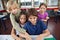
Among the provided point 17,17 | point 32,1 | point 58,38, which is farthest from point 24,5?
point 17,17

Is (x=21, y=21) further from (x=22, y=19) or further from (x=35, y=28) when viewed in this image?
(x=35, y=28)

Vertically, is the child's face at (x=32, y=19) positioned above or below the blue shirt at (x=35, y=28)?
above

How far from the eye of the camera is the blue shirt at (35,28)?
4.51ft

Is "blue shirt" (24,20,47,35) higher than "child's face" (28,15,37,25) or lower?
lower

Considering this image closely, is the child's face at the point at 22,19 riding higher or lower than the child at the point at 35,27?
higher

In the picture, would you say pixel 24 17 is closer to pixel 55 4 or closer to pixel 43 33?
pixel 43 33

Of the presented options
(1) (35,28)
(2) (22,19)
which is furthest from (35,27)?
(2) (22,19)

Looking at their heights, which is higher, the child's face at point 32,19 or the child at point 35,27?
the child's face at point 32,19

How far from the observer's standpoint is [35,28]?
54.1 inches

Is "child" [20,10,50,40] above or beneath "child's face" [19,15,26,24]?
beneath

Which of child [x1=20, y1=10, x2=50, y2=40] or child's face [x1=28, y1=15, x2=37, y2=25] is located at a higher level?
child's face [x1=28, y1=15, x2=37, y2=25]

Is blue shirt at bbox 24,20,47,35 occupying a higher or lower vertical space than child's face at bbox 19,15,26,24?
lower

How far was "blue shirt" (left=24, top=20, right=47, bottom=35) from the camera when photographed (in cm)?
138

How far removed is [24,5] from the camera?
6.76m
